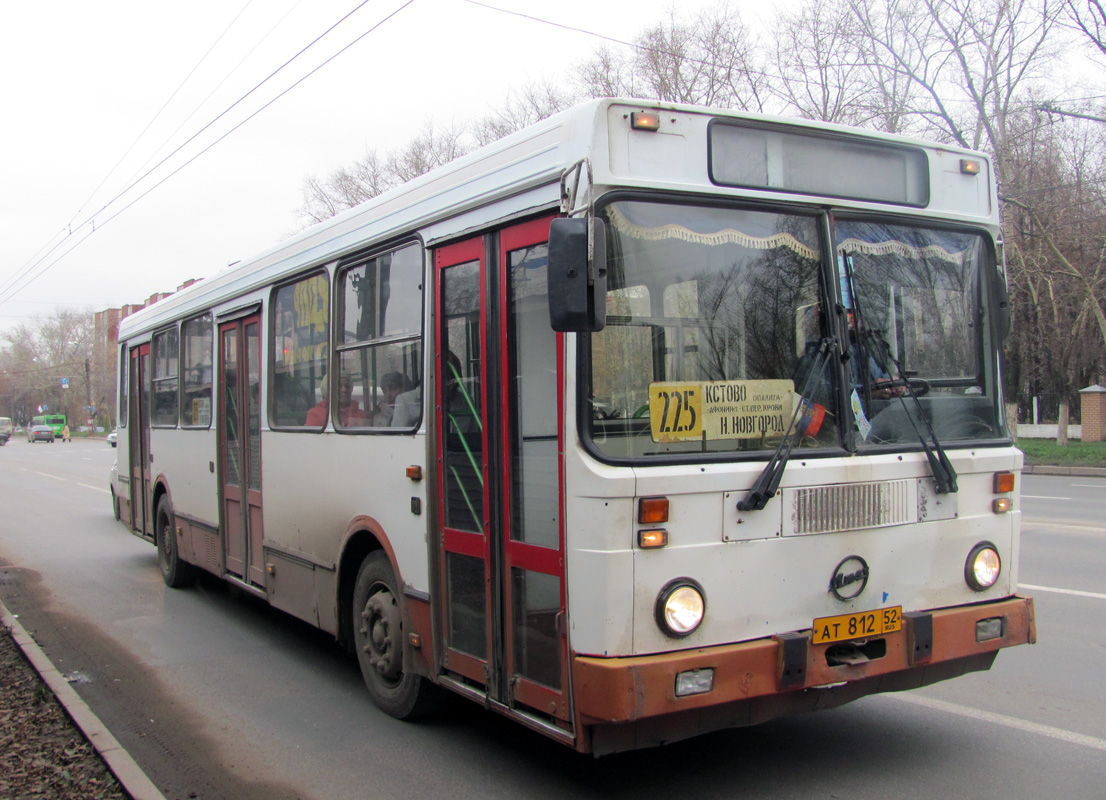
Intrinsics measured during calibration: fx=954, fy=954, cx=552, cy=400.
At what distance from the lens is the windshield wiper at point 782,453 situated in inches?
155

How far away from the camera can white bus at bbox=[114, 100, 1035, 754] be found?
3816 mm

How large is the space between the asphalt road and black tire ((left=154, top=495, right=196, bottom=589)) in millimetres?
1427

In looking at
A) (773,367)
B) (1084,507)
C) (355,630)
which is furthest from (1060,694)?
(1084,507)

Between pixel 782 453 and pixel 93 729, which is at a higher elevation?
pixel 782 453

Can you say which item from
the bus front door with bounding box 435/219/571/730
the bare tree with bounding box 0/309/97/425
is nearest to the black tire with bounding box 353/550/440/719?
the bus front door with bounding box 435/219/571/730

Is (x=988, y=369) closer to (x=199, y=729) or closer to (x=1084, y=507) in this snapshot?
(x=199, y=729)

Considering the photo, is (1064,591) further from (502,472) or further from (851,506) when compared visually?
(502,472)

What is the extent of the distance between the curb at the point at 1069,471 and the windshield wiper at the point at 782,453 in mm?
22334

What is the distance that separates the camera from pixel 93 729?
5254 millimetres

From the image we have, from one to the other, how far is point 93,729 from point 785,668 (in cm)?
380

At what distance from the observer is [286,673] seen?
22.5 ft

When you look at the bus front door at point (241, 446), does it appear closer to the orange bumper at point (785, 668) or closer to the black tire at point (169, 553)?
the black tire at point (169, 553)

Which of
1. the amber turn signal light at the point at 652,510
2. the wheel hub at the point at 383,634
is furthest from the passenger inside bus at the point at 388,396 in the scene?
the amber turn signal light at the point at 652,510

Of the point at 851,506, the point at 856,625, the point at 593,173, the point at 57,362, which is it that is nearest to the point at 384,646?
the point at 856,625
